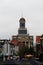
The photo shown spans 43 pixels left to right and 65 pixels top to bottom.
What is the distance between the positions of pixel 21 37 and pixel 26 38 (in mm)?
4592

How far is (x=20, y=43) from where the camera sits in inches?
6093

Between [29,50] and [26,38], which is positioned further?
[26,38]

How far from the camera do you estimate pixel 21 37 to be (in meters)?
161

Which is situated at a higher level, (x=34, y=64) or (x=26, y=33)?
(x=26, y=33)

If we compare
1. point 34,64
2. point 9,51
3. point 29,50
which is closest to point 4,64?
point 34,64

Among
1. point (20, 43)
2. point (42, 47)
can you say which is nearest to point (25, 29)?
point (20, 43)

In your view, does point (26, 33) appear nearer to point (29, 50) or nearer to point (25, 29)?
point (25, 29)

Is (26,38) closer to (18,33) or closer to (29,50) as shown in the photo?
(18,33)

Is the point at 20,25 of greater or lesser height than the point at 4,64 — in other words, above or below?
Result: above

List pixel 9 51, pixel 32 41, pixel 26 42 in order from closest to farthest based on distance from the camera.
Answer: pixel 9 51 → pixel 26 42 → pixel 32 41

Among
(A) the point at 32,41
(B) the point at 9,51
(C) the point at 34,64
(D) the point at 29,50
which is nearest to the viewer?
(C) the point at 34,64

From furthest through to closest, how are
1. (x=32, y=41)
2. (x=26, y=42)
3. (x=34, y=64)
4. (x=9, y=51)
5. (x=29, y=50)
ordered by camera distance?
(x=32, y=41), (x=26, y=42), (x=9, y=51), (x=29, y=50), (x=34, y=64)

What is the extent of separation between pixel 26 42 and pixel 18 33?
17.7 meters

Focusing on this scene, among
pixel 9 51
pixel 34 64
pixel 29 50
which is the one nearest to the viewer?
pixel 34 64
